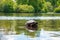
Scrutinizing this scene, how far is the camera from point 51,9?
84.2 meters

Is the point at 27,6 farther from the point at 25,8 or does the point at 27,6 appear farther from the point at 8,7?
the point at 8,7

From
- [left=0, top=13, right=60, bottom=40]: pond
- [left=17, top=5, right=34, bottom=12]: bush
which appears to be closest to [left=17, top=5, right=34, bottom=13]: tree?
[left=17, top=5, right=34, bottom=12]: bush

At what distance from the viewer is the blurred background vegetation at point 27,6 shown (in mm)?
A: 70250

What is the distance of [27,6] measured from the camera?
2923 inches

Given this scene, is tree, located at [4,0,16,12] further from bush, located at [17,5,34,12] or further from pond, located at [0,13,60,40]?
pond, located at [0,13,60,40]

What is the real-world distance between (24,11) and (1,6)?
7036 mm

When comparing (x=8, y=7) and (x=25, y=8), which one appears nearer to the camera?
(x=8, y=7)

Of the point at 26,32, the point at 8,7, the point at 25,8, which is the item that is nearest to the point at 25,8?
the point at 25,8

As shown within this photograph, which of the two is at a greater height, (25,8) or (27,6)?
(27,6)

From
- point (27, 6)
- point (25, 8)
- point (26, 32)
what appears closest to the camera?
point (26, 32)

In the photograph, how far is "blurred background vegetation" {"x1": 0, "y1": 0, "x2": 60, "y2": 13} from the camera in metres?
70.2

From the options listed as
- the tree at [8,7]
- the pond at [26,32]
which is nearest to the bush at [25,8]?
the tree at [8,7]

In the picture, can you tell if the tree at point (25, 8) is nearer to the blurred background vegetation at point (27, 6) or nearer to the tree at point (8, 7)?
the blurred background vegetation at point (27, 6)

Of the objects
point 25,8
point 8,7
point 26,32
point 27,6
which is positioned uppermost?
point 26,32
